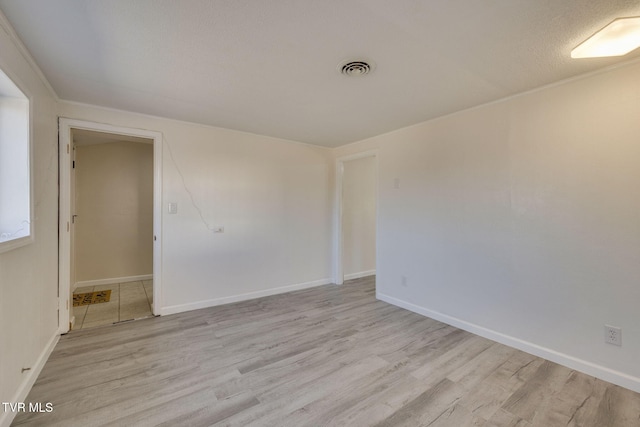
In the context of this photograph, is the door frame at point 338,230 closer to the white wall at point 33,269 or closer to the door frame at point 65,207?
the door frame at point 65,207

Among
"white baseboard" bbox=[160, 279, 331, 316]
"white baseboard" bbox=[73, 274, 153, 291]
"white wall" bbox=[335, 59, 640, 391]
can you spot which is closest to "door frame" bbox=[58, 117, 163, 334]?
"white baseboard" bbox=[160, 279, 331, 316]

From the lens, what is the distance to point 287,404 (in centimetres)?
176

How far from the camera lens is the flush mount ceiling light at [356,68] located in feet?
6.26

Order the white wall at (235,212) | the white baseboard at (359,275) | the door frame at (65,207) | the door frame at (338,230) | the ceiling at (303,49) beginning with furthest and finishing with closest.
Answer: the white baseboard at (359,275)
the door frame at (338,230)
the white wall at (235,212)
the door frame at (65,207)
the ceiling at (303,49)

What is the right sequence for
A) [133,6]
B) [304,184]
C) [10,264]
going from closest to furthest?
[133,6] < [10,264] < [304,184]

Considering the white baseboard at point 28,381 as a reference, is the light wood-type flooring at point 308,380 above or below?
below

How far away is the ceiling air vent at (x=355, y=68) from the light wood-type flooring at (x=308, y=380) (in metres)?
2.30

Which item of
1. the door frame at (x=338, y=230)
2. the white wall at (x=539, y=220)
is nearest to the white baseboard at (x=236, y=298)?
the door frame at (x=338, y=230)

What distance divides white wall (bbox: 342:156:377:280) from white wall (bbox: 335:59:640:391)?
1.66 m

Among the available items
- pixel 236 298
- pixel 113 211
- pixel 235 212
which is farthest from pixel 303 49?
pixel 113 211

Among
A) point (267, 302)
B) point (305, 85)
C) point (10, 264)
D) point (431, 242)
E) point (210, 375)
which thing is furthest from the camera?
point (267, 302)

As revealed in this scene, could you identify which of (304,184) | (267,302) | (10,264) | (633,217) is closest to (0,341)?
(10,264)

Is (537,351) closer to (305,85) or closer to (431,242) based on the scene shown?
(431,242)

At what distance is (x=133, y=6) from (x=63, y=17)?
0.44 m
